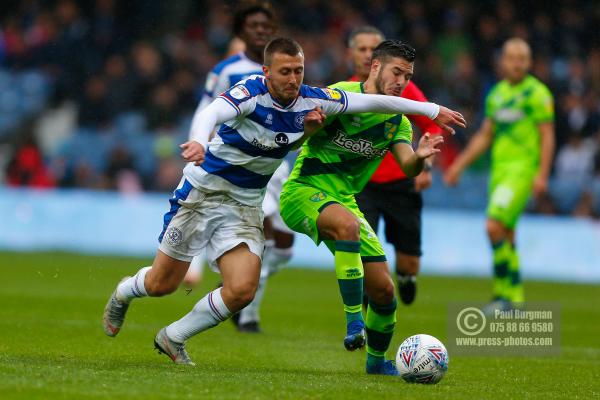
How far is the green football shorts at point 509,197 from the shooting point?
11.9m

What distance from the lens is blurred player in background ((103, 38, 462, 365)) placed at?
7.01 m

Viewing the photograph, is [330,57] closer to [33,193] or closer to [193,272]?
[33,193]

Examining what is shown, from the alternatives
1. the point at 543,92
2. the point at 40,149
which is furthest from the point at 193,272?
the point at 40,149

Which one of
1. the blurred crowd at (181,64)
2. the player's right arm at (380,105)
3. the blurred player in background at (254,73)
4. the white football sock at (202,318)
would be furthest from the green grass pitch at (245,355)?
the blurred crowd at (181,64)

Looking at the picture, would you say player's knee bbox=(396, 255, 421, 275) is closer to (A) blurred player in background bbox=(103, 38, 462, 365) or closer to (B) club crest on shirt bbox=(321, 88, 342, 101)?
(A) blurred player in background bbox=(103, 38, 462, 365)

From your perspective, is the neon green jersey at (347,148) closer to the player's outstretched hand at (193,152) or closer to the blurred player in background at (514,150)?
the player's outstretched hand at (193,152)

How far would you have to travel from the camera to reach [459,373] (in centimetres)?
759

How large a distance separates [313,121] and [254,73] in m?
2.96

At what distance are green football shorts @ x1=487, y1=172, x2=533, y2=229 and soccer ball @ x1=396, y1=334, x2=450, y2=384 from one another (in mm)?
5252

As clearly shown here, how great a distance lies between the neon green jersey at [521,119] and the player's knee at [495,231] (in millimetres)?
658

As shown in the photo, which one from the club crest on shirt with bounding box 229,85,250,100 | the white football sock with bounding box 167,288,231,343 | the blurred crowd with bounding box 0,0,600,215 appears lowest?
the white football sock with bounding box 167,288,231,343

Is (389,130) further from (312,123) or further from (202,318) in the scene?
(202,318)

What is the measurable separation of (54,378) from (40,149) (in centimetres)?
1733

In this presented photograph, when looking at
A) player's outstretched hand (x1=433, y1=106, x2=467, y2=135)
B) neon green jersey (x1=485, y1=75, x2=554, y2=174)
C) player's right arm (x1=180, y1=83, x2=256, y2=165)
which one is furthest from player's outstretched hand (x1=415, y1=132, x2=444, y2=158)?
Answer: neon green jersey (x1=485, y1=75, x2=554, y2=174)
